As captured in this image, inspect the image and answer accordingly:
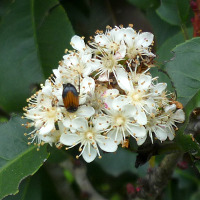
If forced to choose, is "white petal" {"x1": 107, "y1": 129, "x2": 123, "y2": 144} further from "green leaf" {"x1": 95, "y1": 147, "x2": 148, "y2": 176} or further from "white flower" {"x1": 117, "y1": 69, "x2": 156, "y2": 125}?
"green leaf" {"x1": 95, "y1": 147, "x2": 148, "y2": 176}

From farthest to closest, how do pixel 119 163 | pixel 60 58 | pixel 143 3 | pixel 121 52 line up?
pixel 119 163 < pixel 143 3 < pixel 60 58 < pixel 121 52

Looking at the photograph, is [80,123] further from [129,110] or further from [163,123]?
[163,123]

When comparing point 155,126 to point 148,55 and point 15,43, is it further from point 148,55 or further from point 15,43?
point 15,43

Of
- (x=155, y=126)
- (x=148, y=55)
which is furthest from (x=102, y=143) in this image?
(x=148, y=55)

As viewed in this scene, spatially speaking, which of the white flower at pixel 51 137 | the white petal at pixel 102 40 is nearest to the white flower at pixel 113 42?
the white petal at pixel 102 40

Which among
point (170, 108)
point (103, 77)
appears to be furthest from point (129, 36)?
point (170, 108)
